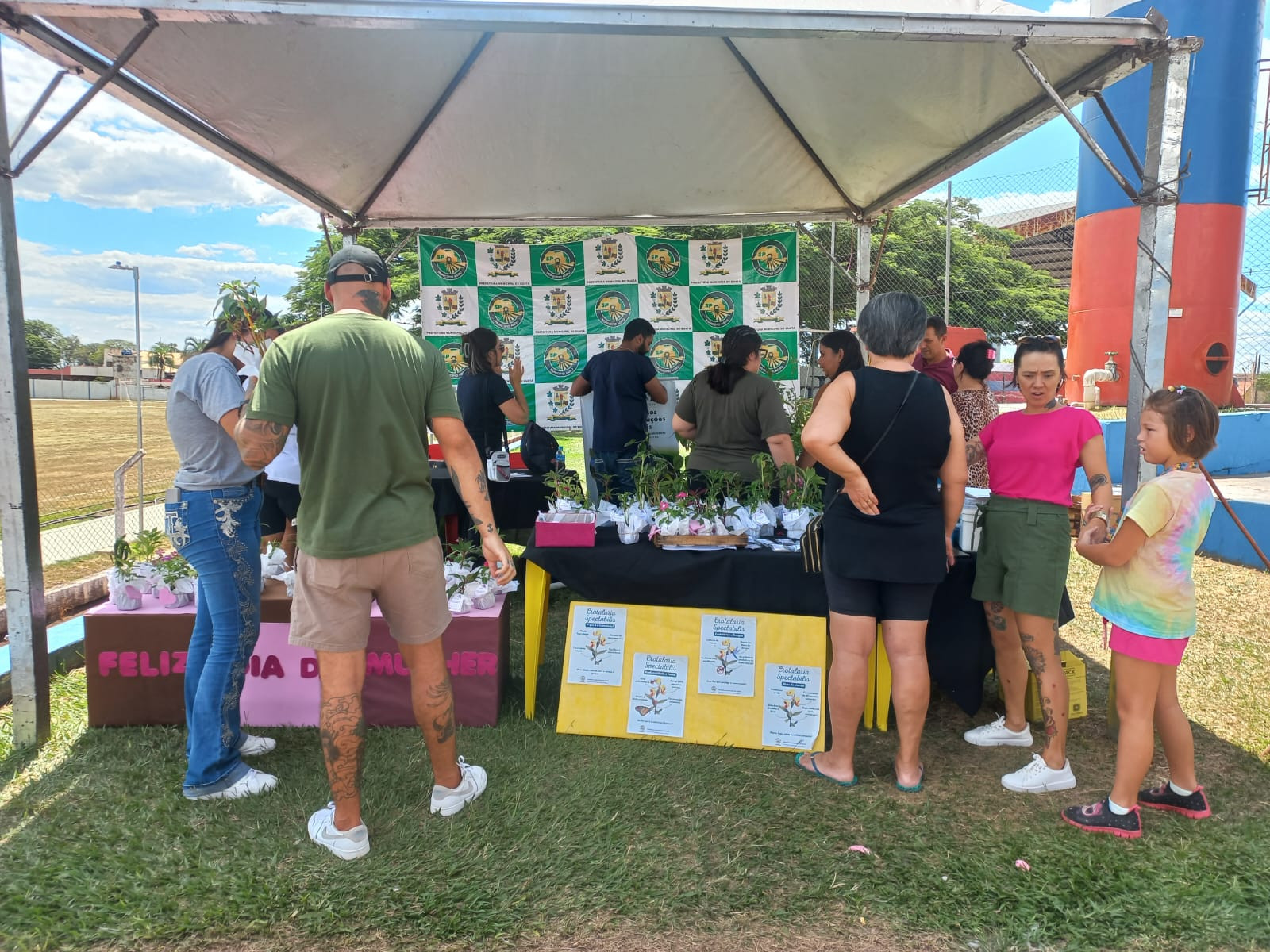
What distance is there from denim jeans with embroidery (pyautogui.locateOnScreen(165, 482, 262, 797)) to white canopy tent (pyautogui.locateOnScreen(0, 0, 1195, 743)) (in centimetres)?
80

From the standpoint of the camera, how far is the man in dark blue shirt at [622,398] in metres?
4.22

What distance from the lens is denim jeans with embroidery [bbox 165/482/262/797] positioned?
229cm

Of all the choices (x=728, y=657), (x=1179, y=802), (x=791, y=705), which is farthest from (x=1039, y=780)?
(x=728, y=657)

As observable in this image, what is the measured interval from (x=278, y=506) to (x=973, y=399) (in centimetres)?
367

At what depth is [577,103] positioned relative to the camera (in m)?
4.21

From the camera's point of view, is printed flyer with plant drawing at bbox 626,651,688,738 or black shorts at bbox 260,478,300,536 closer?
printed flyer with plant drawing at bbox 626,651,688,738

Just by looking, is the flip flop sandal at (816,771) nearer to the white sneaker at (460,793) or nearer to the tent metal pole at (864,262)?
the white sneaker at (460,793)

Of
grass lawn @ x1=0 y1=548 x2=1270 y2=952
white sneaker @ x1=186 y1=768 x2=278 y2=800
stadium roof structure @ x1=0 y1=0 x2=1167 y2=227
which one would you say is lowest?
grass lawn @ x1=0 y1=548 x2=1270 y2=952

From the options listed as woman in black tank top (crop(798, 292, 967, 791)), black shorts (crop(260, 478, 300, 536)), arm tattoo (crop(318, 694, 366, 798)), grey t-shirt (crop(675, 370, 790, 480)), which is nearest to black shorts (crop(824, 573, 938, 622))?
woman in black tank top (crop(798, 292, 967, 791))

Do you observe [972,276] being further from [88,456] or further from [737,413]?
[88,456]

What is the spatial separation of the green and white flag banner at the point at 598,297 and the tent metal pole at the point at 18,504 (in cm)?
323

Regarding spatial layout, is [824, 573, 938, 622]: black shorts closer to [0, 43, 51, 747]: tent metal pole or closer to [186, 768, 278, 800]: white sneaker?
[186, 768, 278, 800]: white sneaker

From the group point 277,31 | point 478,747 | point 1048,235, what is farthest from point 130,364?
point 1048,235

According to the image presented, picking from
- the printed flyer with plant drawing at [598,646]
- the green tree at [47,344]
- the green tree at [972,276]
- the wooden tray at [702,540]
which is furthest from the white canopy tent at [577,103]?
the green tree at [47,344]
